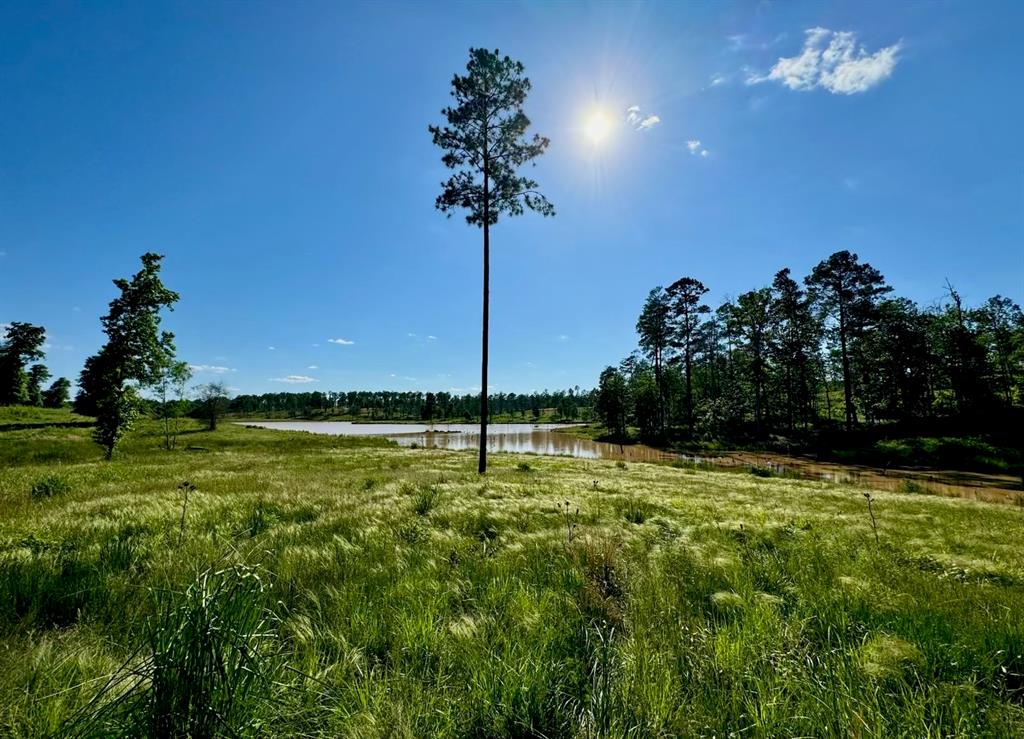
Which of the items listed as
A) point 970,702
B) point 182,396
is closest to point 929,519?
point 970,702

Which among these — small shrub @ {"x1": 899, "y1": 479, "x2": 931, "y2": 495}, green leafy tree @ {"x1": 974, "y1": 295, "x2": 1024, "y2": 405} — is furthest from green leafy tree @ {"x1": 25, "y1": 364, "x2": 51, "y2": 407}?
green leafy tree @ {"x1": 974, "y1": 295, "x2": 1024, "y2": 405}

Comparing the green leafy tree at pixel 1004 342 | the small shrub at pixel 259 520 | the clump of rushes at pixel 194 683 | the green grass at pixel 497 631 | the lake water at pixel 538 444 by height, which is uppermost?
the green leafy tree at pixel 1004 342

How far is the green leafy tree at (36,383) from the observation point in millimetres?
74062

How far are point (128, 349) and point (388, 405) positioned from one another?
16319 cm

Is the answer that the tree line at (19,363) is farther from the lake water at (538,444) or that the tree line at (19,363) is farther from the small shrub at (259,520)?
the small shrub at (259,520)

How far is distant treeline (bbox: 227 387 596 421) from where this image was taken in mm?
171125

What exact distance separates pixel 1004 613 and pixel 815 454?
4069 cm

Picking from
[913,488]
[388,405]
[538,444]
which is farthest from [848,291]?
[388,405]

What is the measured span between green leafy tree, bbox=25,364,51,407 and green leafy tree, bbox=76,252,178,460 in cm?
7919

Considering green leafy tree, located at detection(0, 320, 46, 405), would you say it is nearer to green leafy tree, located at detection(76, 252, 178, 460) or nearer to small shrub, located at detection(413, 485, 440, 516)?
green leafy tree, located at detection(76, 252, 178, 460)

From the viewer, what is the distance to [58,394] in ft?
285

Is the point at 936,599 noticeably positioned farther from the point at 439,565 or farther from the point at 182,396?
the point at 182,396

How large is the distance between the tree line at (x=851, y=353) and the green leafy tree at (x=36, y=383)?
113658 millimetres

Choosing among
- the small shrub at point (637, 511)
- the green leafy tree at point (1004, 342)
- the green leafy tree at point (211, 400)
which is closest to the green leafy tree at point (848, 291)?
the green leafy tree at point (1004, 342)
